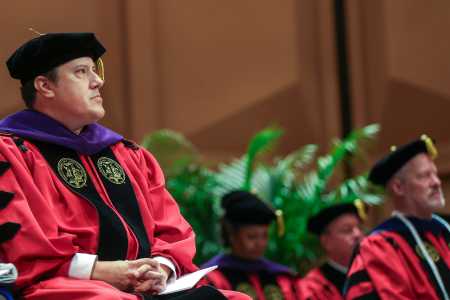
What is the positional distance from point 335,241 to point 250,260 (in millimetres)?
636

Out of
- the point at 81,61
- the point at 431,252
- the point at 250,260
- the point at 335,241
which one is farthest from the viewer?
the point at 335,241

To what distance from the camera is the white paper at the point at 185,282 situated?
3.20 metres

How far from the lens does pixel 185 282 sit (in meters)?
3.24

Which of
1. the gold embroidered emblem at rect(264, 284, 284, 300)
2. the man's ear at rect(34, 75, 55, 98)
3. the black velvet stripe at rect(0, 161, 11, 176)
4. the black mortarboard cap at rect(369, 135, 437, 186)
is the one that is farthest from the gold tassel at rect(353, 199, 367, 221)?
the black velvet stripe at rect(0, 161, 11, 176)

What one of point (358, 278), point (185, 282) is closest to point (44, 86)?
point (185, 282)

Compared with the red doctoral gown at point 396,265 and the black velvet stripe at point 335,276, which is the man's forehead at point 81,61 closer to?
the red doctoral gown at point 396,265

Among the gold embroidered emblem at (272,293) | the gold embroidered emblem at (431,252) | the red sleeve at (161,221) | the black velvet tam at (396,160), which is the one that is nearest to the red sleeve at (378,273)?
the gold embroidered emblem at (431,252)

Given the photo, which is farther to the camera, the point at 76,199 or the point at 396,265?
the point at 396,265

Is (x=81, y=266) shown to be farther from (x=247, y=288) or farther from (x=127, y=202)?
(x=247, y=288)

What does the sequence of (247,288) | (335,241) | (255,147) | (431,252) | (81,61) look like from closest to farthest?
(81,61)
(431,252)
(247,288)
(335,241)
(255,147)

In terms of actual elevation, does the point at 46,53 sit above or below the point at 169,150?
above

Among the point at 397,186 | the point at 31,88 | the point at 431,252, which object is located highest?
the point at 31,88

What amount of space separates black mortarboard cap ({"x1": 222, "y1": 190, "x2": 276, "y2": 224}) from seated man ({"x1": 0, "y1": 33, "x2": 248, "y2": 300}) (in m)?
2.32

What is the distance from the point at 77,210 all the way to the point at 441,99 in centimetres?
477
